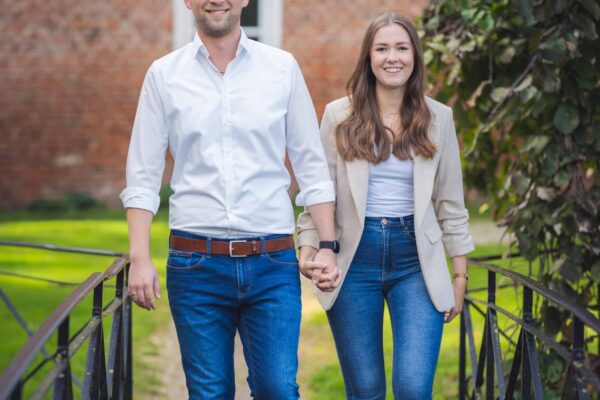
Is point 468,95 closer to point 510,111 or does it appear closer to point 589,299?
point 510,111

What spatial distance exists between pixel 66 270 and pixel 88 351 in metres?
6.90

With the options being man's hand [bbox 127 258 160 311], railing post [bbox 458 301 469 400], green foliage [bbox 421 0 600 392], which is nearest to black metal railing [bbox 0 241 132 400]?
man's hand [bbox 127 258 160 311]

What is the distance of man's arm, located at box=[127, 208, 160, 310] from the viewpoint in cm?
317

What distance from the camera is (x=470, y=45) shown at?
15.8 ft

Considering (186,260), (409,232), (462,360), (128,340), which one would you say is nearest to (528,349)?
(409,232)

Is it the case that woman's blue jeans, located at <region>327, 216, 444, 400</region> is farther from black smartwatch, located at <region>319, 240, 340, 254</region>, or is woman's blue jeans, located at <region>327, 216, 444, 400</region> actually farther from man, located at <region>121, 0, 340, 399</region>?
man, located at <region>121, 0, 340, 399</region>

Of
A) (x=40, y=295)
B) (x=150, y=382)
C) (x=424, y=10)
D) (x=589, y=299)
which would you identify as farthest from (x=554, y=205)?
(x=40, y=295)

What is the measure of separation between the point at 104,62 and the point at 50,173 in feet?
5.25

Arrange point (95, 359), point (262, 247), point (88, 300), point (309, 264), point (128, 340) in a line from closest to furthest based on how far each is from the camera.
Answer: point (262, 247) < point (95, 359) < point (309, 264) < point (128, 340) < point (88, 300)

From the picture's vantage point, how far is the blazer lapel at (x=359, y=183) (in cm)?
360

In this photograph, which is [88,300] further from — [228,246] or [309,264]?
[228,246]

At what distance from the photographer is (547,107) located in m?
4.68

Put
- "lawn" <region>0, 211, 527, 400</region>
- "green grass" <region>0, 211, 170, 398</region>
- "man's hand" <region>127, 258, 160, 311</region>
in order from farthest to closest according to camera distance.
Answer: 1. "green grass" <region>0, 211, 170, 398</region>
2. "lawn" <region>0, 211, 527, 400</region>
3. "man's hand" <region>127, 258, 160, 311</region>

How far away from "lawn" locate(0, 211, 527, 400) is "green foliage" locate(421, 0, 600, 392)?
75cm
